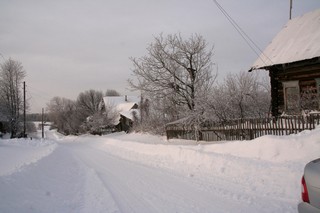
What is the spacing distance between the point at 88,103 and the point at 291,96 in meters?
64.9

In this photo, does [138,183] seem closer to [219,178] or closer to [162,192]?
[162,192]

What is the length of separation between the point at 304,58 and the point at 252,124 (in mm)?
5451

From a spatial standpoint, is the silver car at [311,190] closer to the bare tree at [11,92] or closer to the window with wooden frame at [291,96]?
the window with wooden frame at [291,96]

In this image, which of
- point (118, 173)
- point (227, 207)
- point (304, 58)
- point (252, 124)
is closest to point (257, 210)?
point (227, 207)

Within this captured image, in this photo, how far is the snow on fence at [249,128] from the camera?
1249 centimetres

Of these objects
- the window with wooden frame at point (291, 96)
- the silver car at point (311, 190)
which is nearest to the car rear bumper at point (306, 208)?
the silver car at point (311, 190)

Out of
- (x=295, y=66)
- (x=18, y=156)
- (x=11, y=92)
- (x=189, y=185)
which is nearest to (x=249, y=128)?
(x=295, y=66)

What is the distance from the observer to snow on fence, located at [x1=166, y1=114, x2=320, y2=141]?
41.0ft

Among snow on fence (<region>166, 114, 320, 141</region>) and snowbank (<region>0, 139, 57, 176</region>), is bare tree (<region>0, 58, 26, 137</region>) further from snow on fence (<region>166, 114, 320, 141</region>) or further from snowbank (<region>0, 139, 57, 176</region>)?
snow on fence (<region>166, 114, 320, 141</region>)

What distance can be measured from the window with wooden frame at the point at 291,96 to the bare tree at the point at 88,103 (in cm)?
5504

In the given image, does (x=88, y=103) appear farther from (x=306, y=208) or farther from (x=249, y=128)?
(x=306, y=208)

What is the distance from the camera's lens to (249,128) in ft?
49.3

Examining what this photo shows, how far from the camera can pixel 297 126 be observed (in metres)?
12.7

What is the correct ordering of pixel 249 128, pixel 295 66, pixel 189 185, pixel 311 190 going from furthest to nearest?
pixel 295 66 → pixel 249 128 → pixel 189 185 → pixel 311 190
